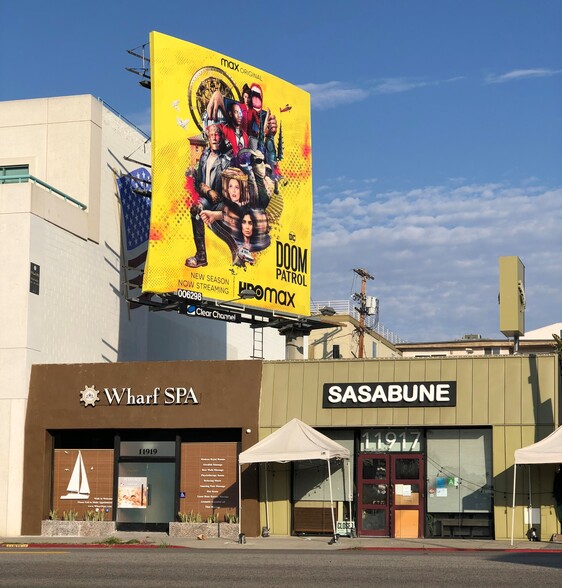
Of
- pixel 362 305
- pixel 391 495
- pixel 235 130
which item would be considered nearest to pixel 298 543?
pixel 391 495

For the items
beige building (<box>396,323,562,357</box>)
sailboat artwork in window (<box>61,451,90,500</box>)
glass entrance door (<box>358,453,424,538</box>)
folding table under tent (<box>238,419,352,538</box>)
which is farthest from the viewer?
beige building (<box>396,323,562,357</box>)

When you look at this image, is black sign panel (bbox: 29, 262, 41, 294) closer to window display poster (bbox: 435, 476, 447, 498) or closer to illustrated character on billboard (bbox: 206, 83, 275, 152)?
illustrated character on billboard (bbox: 206, 83, 275, 152)

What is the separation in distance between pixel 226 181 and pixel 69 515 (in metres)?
12.2

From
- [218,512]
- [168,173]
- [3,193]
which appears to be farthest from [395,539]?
[3,193]

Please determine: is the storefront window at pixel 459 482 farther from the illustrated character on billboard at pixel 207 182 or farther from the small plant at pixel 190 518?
the illustrated character on billboard at pixel 207 182

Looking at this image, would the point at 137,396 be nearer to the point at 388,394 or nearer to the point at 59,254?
the point at 59,254

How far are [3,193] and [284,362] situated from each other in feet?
34.5

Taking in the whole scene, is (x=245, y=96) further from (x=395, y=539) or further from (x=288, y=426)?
(x=395, y=539)

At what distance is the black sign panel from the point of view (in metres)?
35.2

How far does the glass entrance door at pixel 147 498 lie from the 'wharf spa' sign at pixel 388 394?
5.58 m

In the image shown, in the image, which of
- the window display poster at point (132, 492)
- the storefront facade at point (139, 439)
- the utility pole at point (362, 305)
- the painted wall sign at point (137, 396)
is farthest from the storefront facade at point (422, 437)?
the utility pole at point (362, 305)

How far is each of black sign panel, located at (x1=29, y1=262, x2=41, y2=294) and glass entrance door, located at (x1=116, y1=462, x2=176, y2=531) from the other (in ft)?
21.2

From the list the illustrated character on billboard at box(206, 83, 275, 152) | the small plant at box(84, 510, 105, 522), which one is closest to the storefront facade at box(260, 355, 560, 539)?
the small plant at box(84, 510, 105, 522)

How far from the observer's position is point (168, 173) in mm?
36438
